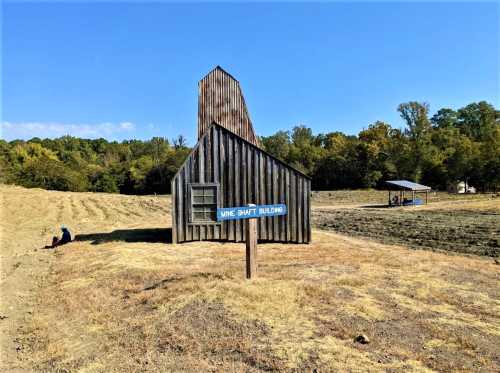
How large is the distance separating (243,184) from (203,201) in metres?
1.82

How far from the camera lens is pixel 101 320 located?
7258 mm

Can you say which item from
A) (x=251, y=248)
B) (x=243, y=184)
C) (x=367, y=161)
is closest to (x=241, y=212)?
(x=251, y=248)

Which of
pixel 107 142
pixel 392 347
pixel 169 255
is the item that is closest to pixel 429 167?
pixel 169 255

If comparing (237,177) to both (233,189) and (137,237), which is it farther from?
(137,237)

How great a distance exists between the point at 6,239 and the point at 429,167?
6617cm

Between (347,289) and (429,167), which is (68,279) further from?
(429,167)

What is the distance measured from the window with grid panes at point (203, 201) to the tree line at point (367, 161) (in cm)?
5775

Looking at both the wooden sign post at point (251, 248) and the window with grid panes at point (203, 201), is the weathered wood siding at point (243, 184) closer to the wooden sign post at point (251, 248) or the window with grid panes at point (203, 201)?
the window with grid panes at point (203, 201)

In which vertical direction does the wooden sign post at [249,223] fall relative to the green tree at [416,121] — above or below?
below

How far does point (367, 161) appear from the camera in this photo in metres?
76.2

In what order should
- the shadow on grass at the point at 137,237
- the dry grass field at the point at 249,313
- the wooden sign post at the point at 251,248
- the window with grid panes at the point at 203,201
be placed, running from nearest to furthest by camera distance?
the dry grass field at the point at 249,313 → the wooden sign post at the point at 251,248 → the window with grid panes at the point at 203,201 → the shadow on grass at the point at 137,237

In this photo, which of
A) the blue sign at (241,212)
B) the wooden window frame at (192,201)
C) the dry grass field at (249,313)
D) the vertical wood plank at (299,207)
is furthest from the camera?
the vertical wood plank at (299,207)

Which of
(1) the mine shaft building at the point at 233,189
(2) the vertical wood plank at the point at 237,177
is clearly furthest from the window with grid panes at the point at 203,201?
(2) the vertical wood plank at the point at 237,177

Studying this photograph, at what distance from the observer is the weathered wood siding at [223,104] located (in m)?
18.8
